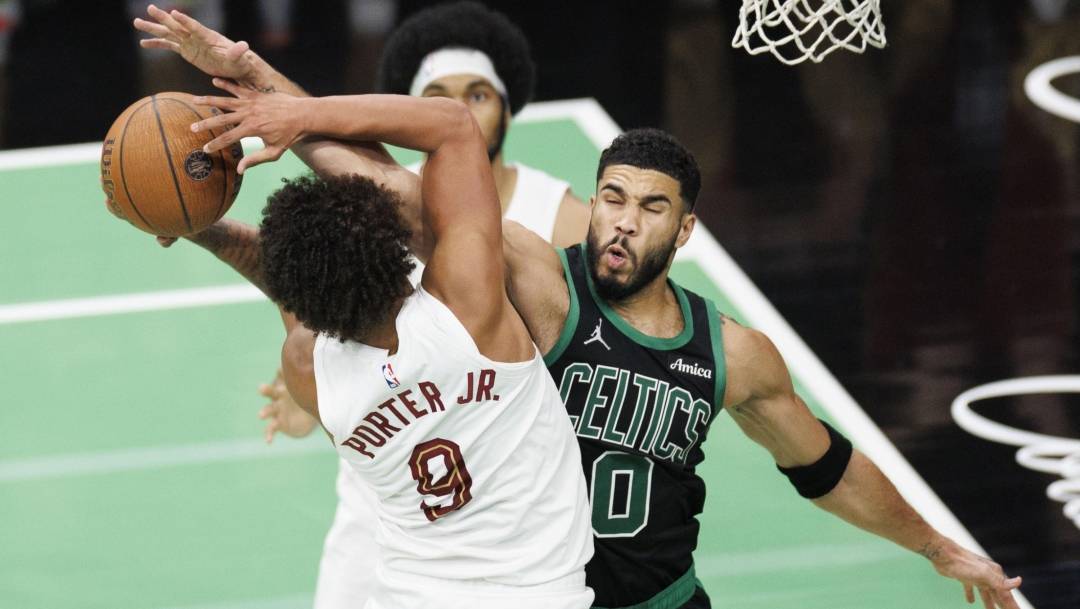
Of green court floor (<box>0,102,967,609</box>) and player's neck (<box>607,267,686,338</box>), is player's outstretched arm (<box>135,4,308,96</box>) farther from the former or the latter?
green court floor (<box>0,102,967,609</box>)

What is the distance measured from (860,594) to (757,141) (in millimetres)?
4841

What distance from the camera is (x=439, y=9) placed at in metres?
6.23

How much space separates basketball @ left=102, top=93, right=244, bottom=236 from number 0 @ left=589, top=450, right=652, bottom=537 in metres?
1.30

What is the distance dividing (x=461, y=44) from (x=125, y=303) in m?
3.05

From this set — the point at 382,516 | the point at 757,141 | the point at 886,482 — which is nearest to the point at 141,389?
the point at 382,516

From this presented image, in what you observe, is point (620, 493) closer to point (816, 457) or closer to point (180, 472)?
point (816, 457)

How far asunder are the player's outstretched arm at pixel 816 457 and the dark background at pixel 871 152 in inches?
53.5

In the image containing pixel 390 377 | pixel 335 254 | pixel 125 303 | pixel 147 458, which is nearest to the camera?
pixel 335 254

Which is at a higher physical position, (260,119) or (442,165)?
(442,165)

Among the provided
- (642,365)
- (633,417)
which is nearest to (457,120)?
(642,365)

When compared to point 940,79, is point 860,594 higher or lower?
lower

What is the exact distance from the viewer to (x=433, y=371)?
3291 millimetres

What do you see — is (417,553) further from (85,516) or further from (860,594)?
(85,516)

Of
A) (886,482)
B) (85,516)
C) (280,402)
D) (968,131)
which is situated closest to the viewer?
(886,482)
